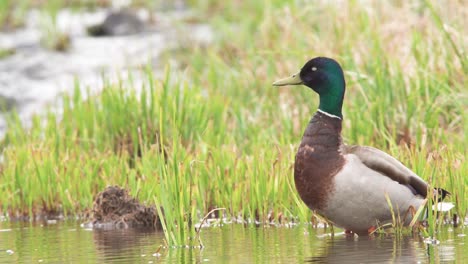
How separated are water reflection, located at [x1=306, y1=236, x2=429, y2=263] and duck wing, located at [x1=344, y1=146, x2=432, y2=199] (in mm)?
335

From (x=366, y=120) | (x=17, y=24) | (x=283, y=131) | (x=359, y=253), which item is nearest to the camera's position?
(x=359, y=253)

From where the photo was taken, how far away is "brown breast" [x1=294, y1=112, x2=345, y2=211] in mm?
6164

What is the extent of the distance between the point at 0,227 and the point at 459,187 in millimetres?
3145

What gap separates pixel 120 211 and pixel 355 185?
1886 mm

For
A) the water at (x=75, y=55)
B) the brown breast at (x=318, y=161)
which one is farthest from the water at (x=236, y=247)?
the water at (x=75, y=55)

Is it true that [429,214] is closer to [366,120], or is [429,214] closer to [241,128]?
[366,120]

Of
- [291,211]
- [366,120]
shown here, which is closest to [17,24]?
[366,120]

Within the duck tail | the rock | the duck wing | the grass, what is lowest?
the duck tail

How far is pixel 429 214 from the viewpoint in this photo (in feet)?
19.0

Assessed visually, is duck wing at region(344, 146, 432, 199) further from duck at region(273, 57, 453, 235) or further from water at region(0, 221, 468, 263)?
water at region(0, 221, 468, 263)

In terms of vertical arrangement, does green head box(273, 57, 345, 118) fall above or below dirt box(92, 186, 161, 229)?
above

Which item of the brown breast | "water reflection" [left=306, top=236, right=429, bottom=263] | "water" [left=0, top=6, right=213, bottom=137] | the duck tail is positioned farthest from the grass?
"water" [left=0, top=6, right=213, bottom=137]

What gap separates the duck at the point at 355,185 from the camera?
20.0 ft

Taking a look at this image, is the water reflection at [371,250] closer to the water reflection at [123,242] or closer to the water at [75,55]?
the water reflection at [123,242]
